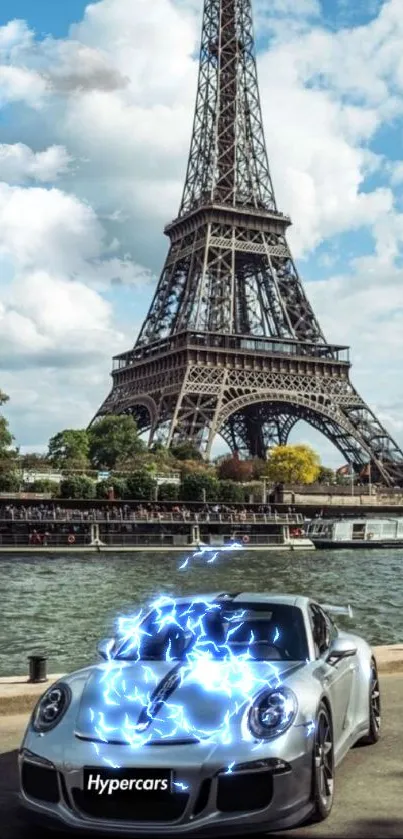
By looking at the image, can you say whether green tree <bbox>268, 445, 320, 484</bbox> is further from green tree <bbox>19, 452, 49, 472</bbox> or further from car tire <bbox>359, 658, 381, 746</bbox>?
car tire <bbox>359, 658, 381, 746</bbox>

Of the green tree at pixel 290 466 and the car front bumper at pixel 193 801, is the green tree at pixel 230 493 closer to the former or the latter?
the green tree at pixel 290 466

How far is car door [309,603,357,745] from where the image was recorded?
636 centimetres

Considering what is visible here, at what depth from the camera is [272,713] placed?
5.52m

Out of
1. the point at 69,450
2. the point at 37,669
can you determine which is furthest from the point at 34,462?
the point at 37,669

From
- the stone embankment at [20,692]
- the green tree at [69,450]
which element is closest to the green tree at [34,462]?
the green tree at [69,450]

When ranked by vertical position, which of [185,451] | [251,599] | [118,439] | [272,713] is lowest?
[272,713]

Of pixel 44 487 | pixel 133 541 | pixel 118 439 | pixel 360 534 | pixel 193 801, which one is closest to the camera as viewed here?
pixel 193 801

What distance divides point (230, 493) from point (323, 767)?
8313cm

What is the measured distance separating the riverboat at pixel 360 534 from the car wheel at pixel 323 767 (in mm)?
64490

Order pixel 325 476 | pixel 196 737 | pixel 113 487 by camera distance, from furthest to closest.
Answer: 1. pixel 325 476
2. pixel 113 487
3. pixel 196 737

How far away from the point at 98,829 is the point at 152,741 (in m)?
0.51

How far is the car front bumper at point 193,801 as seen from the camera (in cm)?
503

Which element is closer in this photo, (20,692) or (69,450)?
(20,692)

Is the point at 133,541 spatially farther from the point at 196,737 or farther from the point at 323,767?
the point at 196,737
